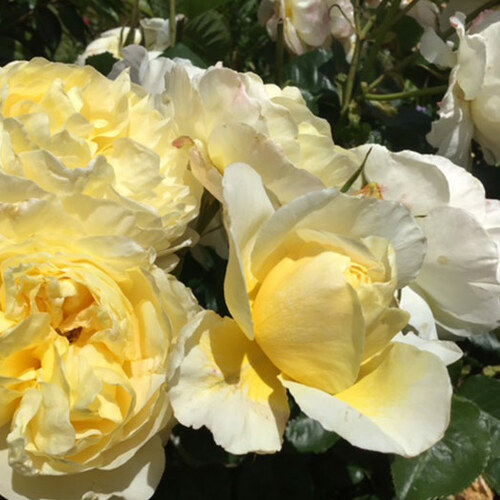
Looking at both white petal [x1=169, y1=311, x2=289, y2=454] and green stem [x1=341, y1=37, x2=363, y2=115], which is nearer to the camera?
white petal [x1=169, y1=311, x2=289, y2=454]

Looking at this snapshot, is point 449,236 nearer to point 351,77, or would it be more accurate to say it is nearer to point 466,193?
point 466,193

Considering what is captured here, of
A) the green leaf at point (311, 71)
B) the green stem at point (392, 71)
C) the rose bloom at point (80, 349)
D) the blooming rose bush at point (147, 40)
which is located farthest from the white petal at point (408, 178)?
the blooming rose bush at point (147, 40)

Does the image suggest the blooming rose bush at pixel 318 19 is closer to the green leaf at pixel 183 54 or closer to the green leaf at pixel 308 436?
the green leaf at pixel 183 54

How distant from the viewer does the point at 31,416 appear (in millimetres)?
450

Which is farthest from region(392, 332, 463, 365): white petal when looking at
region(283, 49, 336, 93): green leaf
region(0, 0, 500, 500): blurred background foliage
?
region(283, 49, 336, 93): green leaf

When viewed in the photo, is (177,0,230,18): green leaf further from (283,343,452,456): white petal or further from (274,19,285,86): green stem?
(283,343,452,456): white petal

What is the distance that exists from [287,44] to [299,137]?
21.3 inches

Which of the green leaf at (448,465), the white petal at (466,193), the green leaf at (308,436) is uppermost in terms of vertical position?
the white petal at (466,193)

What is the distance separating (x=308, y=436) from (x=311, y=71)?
0.55 meters

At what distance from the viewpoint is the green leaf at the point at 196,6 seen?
1022mm

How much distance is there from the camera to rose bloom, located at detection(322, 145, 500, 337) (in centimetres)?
59

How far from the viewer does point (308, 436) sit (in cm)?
85

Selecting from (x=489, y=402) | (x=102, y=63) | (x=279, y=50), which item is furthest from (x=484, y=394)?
(x=102, y=63)

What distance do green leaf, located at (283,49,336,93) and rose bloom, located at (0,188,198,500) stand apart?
0.62 meters
